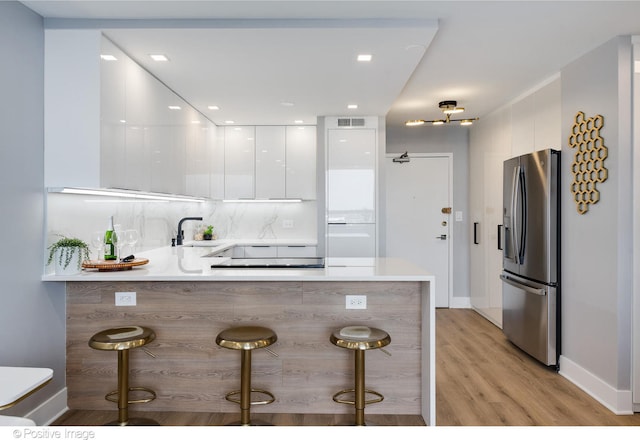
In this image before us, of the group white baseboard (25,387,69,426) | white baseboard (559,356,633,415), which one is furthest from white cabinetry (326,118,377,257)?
white baseboard (25,387,69,426)

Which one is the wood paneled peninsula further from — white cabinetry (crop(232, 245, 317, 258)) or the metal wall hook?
the metal wall hook

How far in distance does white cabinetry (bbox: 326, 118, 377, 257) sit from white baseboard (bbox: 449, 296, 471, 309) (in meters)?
1.78

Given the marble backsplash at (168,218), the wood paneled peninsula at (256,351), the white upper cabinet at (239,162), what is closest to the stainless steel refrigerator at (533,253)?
the wood paneled peninsula at (256,351)

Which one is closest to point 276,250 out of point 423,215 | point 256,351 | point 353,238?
point 353,238

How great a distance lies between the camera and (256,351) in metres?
2.80

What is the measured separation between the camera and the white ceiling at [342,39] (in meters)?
2.47

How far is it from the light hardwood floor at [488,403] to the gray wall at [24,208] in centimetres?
52

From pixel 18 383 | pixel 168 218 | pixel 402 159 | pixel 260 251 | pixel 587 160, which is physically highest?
pixel 402 159

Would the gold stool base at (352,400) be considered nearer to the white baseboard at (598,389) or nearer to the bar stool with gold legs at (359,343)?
the bar stool with gold legs at (359,343)

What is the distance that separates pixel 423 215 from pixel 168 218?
3.34 m

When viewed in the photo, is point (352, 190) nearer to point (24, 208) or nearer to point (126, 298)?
point (126, 298)

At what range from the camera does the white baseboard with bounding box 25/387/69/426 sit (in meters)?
2.51

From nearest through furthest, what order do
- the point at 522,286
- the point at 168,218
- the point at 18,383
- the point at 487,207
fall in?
1. the point at 18,383
2. the point at 522,286
3. the point at 168,218
4. the point at 487,207

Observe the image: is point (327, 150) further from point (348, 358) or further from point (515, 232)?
point (348, 358)
